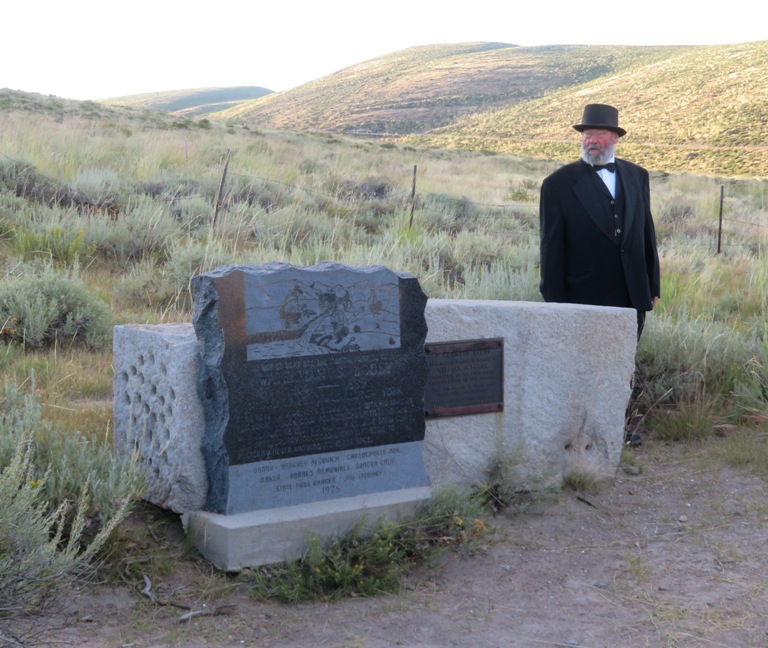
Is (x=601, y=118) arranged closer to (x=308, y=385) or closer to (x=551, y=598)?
(x=308, y=385)

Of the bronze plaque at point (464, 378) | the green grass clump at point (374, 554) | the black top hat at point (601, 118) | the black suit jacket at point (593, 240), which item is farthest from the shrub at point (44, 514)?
the black top hat at point (601, 118)

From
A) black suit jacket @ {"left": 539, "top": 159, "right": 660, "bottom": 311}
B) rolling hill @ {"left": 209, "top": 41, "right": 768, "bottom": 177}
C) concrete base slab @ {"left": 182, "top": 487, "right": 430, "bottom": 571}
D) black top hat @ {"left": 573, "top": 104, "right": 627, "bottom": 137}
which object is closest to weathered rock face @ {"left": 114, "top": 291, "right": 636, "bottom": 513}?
concrete base slab @ {"left": 182, "top": 487, "right": 430, "bottom": 571}

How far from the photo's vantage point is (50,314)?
20.5ft

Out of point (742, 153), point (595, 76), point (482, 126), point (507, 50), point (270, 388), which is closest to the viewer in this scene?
point (270, 388)

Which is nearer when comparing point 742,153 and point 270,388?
point 270,388

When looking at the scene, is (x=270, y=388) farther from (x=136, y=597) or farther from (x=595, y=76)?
(x=595, y=76)

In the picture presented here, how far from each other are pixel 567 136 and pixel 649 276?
152ft

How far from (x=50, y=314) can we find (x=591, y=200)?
364 cm

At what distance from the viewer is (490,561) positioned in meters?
4.25

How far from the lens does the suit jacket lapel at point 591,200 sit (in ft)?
18.7

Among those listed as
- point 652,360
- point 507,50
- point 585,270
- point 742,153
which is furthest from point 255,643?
point 507,50

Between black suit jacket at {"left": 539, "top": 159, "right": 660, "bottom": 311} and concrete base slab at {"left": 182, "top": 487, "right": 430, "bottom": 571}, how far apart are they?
221 cm

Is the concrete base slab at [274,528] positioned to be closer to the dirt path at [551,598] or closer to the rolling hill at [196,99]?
the dirt path at [551,598]

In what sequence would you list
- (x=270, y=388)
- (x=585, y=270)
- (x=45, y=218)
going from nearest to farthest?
(x=270, y=388) → (x=585, y=270) → (x=45, y=218)
